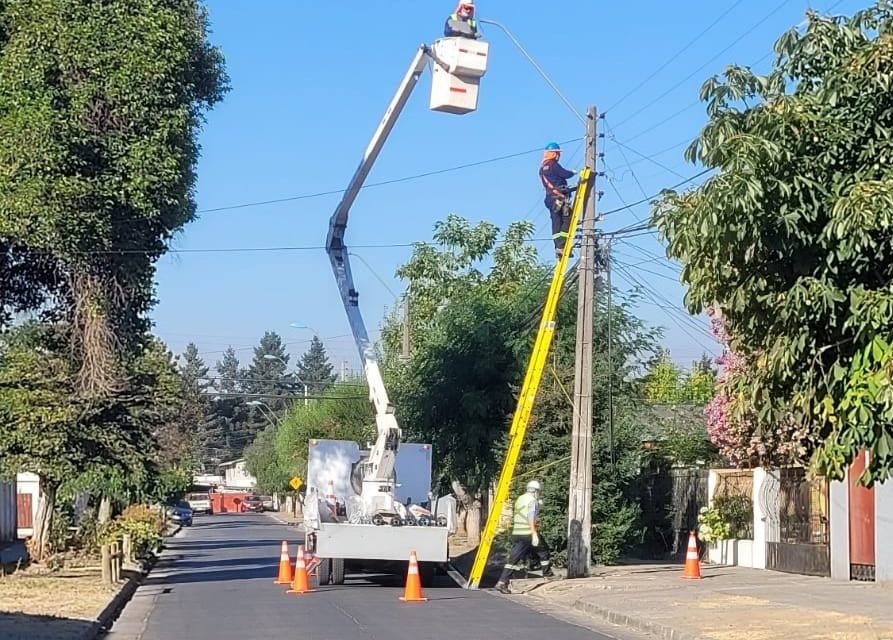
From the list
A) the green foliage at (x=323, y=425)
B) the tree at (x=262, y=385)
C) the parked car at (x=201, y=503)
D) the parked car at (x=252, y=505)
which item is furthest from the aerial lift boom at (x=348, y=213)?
the tree at (x=262, y=385)

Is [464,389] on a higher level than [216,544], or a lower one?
higher

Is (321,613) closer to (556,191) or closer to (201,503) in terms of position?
(556,191)

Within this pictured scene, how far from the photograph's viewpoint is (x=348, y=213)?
24.9 m

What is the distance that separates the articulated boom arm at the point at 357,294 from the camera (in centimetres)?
2186

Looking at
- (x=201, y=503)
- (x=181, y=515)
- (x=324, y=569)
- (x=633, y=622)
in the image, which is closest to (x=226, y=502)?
(x=201, y=503)

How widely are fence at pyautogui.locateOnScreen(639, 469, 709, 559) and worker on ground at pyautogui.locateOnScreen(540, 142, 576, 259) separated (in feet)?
24.8

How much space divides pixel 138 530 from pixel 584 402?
38.2 ft

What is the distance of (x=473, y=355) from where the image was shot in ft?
103

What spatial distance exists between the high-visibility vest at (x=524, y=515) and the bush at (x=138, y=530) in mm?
8864

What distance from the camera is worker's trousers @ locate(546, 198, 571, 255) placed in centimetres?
2333

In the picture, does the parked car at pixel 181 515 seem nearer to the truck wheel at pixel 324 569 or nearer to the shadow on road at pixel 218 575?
the shadow on road at pixel 218 575

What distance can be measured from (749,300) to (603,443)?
17196 millimetres

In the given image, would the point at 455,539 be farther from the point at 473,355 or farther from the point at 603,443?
the point at 603,443

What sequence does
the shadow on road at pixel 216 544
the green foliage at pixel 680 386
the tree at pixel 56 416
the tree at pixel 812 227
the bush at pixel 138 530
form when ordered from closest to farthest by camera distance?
the tree at pixel 812 227 → the tree at pixel 56 416 → the bush at pixel 138 530 → the shadow on road at pixel 216 544 → the green foliage at pixel 680 386
